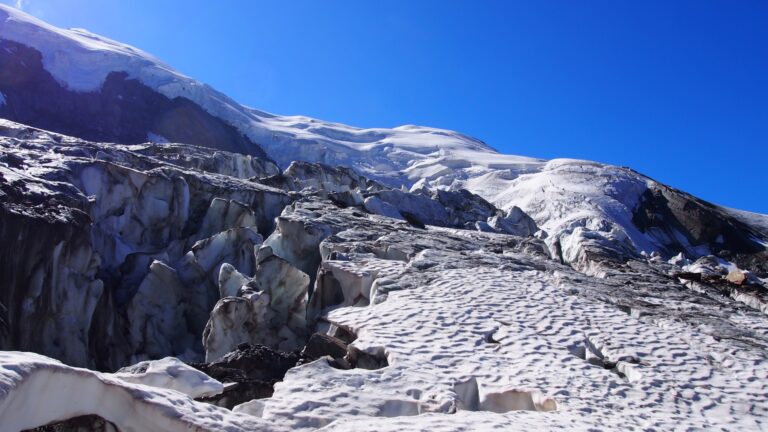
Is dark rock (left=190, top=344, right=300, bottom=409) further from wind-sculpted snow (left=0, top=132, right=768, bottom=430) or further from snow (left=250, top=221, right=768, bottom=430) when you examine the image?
→ snow (left=250, top=221, right=768, bottom=430)

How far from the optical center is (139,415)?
4922 millimetres

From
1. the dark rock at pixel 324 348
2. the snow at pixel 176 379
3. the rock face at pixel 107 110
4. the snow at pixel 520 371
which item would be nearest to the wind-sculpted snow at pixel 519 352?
the snow at pixel 520 371

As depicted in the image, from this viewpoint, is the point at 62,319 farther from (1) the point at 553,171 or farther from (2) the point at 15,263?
(1) the point at 553,171

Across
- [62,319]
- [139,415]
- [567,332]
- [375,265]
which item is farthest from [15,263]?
[567,332]

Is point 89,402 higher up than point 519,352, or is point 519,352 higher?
point 519,352

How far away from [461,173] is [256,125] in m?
18.2

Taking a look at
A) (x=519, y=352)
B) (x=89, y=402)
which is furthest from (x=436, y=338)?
(x=89, y=402)

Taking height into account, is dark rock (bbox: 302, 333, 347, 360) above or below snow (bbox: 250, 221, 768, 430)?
below

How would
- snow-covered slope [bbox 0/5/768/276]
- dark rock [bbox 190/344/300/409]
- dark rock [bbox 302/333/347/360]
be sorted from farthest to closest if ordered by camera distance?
1. snow-covered slope [bbox 0/5/768/276]
2. dark rock [bbox 302/333/347/360]
3. dark rock [bbox 190/344/300/409]

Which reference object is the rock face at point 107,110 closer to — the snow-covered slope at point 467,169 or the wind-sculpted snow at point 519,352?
the snow-covered slope at point 467,169

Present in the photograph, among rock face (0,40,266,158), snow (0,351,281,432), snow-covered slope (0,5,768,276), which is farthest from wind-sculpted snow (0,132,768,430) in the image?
rock face (0,40,266,158)

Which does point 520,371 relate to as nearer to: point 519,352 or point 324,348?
point 519,352

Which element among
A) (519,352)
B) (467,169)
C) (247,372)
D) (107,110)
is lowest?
(247,372)

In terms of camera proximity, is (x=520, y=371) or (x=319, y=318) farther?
(x=319, y=318)
